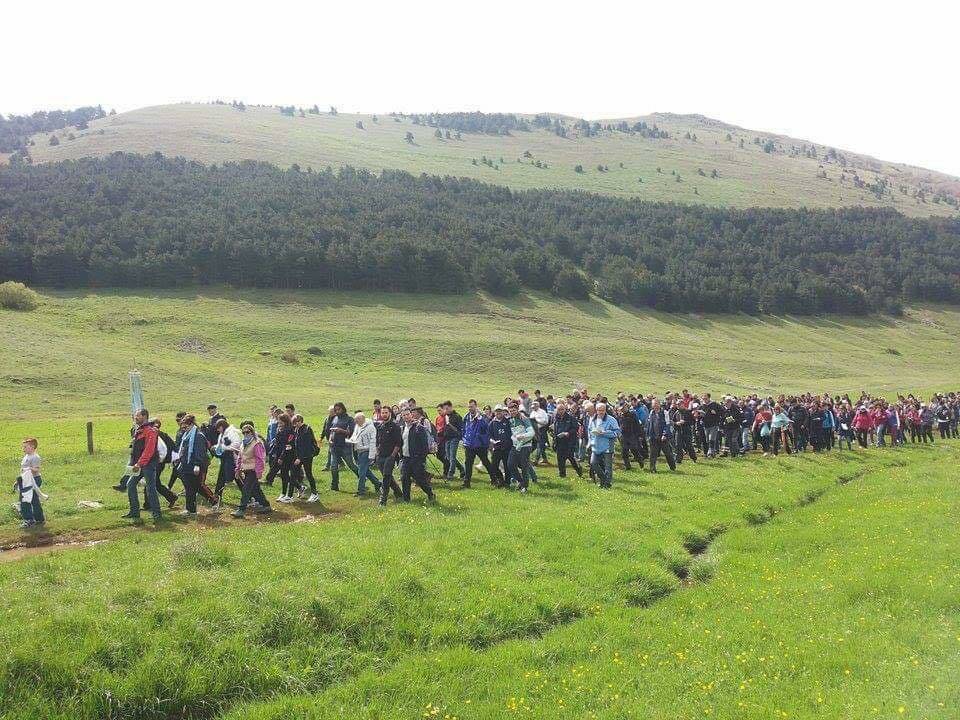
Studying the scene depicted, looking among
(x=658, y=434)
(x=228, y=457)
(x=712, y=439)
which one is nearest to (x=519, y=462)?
(x=658, y=434)

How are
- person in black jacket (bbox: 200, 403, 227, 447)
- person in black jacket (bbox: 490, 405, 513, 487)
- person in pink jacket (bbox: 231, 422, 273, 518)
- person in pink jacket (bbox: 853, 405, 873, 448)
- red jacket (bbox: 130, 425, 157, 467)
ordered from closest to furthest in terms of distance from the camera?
red jacket (bbox: 130, 425, 157, 467), person in pink jacket (bbox: 231, 422, 273, 518), person in black jacket (bbox: 200, 403, 227, 447), person in black jacket (bbox: 490, 405, 513, 487), person in pink jacket (bbox: 853, 405, 873, 448)

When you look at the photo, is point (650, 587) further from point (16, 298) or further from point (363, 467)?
point (16, 298)

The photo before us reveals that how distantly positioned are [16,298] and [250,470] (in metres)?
68.5

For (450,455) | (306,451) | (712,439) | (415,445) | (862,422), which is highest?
(415,445)

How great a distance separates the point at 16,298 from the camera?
226 feet

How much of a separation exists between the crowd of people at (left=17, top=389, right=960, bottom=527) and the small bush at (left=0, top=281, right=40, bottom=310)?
61.3 m

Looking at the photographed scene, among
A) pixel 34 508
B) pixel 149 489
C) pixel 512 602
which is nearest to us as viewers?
pixel 512 602

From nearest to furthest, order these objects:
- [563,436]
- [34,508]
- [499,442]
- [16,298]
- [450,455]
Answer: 1. [34,508]
2. [499,442]
3. [450,455]
4. [563,436]
5. [16,298]

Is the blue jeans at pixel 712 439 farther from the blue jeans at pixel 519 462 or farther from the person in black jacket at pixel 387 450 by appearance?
the person in black jacket at pixel 387 450

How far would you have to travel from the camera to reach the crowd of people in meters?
15.5

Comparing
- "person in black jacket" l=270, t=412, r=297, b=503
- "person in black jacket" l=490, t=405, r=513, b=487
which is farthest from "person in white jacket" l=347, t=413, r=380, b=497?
"person in black jacket" l=490, t=405, r=513, b=487

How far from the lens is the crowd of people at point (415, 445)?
1545 cm

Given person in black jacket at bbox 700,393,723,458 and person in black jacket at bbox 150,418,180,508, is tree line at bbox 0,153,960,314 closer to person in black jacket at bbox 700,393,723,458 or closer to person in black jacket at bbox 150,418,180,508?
person in black jacket at bbox 700,393,723,458

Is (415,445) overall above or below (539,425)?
above
